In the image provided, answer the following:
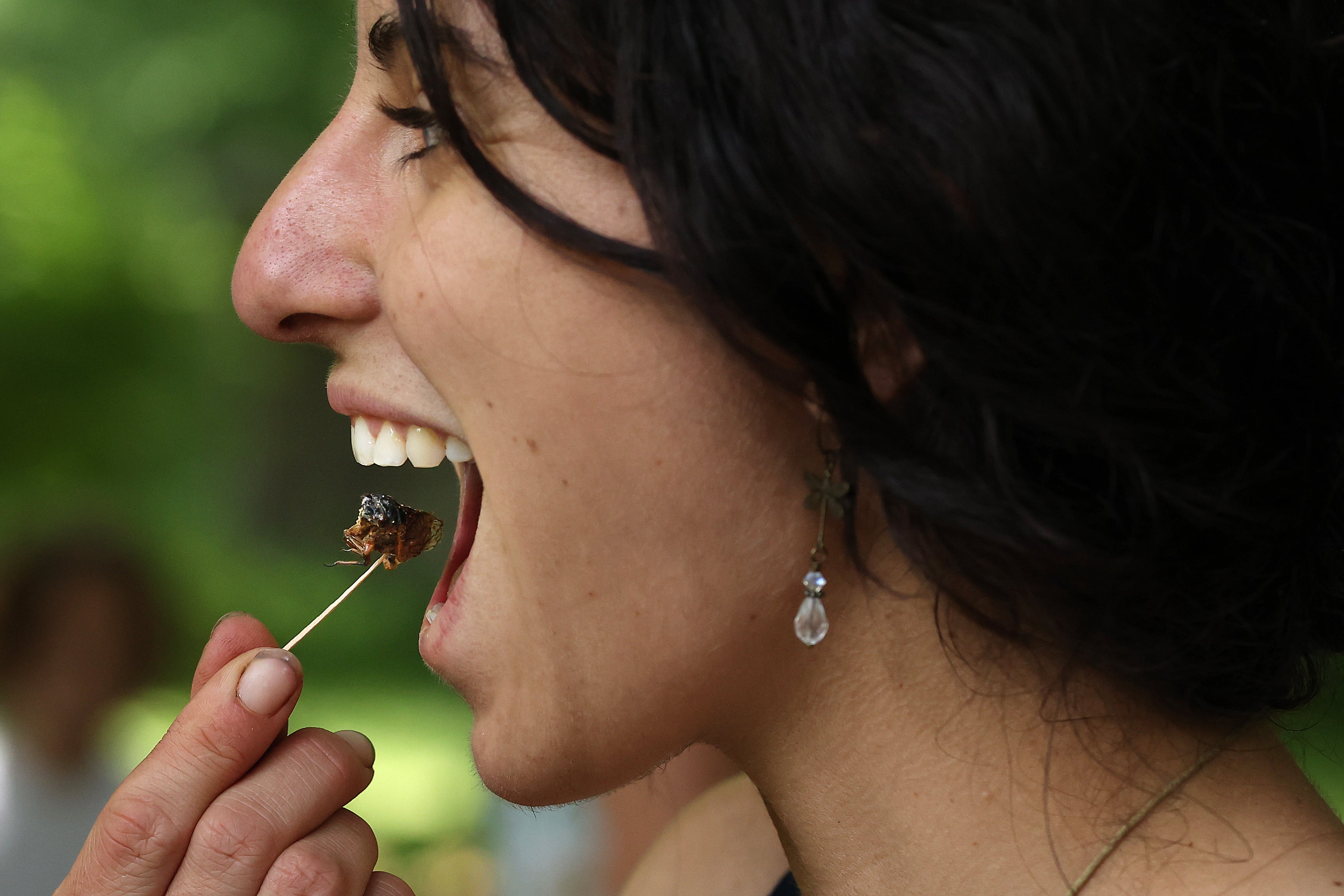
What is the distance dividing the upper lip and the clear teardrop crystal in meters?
0.31

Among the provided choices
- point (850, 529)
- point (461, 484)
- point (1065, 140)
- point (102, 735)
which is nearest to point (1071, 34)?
point (1065, 140)

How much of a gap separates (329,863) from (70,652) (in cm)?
207

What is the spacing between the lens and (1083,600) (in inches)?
27.6

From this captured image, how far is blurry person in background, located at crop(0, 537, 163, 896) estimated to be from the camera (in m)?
2.47

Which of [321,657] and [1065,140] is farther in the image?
[321,657]

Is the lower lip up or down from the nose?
down

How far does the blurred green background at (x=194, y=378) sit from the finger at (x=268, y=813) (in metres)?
1.61

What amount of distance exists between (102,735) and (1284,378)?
262 cm

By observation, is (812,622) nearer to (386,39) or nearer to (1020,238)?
(1020,238)

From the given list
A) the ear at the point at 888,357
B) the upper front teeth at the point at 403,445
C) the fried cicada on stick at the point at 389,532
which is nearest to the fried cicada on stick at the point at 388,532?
the fried cicada on stick at the point at 389,532

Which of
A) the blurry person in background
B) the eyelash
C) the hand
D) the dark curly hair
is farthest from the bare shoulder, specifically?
the blurry person in background

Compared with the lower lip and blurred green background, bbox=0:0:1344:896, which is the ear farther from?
blurred green background, bbox=0:0:1344:896

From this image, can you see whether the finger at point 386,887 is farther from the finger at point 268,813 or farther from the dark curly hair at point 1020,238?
the dark curly hair at point 1020,238

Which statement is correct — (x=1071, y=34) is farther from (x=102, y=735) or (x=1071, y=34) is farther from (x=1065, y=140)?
(x=102, y=735)
